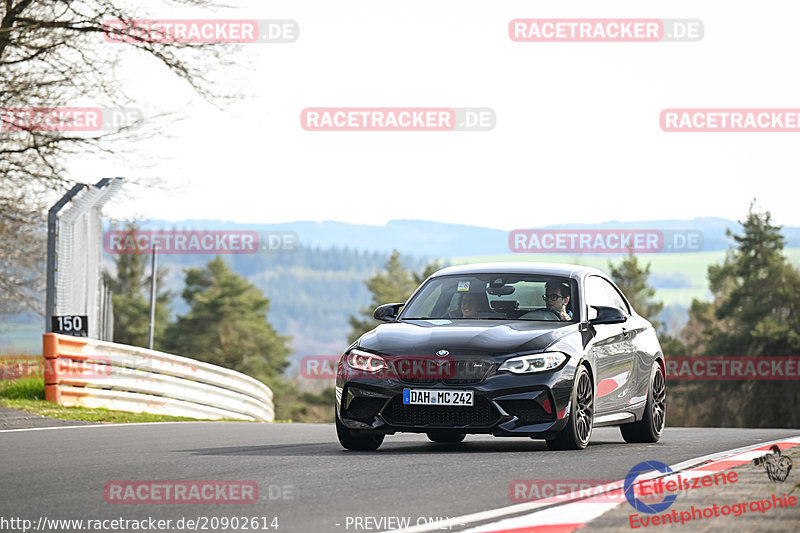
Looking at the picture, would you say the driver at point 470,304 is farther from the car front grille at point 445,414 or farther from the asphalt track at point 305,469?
the car front grille at point 445,414

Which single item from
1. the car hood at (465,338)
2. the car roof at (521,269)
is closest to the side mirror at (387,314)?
the car hood at (465,338)

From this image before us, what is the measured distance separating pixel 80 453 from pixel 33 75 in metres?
14.4

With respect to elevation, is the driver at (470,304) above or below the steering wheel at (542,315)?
above

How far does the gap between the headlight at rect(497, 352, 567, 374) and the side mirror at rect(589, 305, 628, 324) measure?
107 cm

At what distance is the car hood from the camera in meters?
9.43

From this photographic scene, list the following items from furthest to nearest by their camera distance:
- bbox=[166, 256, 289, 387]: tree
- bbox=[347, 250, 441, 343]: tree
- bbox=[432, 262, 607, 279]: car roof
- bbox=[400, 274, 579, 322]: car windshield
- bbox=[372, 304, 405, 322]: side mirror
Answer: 1. bbox=[347, 250, 441, 343]: tree
2. bbox=[166, 256, 289, 387]: tree
3. bbox=[432, 262, 607, 279]: car roof
4. bbox=[372, 304, 405, 322]: side mirror
5. bbox=[400, 274, 579, 322]: car windshield

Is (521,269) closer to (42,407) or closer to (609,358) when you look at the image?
(609,358)

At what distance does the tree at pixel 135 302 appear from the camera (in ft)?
327

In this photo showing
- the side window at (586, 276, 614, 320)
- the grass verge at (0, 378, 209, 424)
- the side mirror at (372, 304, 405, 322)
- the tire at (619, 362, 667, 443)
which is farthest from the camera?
the grass verge at (0, 378, 209, 424)

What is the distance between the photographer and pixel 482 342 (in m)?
9.49

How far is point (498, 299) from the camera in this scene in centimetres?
1072

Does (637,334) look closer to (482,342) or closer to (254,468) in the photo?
(482,342)

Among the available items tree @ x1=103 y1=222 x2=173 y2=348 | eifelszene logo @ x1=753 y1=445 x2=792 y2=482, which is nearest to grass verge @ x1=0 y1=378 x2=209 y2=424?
eifelszene logo @ x1=753 y1=445 x2=792 y2=482

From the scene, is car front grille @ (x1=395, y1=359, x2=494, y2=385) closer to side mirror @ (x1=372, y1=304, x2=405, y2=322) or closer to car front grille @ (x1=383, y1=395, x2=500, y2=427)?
car front grille @ (x1=383, y1=395, x2=500, y2=427)
